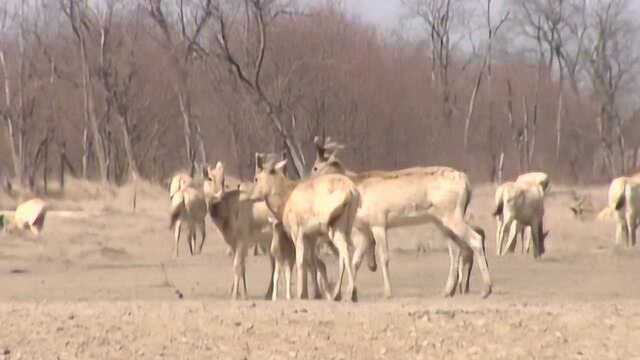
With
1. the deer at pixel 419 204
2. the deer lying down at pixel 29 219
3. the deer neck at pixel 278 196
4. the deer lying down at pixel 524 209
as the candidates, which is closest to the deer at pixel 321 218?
the deer neck at pixel 278 196

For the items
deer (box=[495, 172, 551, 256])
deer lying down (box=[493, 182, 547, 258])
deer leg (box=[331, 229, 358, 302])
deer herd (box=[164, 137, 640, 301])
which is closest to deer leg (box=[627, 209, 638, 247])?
deer (box=[495, 172, 551, 256])

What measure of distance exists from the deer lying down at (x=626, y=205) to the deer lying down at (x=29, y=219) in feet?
45.5

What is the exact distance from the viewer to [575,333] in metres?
12.1

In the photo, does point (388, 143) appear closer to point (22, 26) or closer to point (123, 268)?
point (22, 26)

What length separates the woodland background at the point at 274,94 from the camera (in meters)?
54.6

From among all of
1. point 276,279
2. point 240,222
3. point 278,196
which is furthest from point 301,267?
point 240,222

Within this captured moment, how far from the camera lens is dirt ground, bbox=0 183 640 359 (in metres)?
11.1

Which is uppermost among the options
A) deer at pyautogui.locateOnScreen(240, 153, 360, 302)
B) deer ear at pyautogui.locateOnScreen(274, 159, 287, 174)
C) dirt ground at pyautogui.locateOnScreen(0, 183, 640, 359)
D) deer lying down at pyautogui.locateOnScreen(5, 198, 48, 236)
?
deer ear at pyautogui.locateOnScreen(274, 159, 287, 174)

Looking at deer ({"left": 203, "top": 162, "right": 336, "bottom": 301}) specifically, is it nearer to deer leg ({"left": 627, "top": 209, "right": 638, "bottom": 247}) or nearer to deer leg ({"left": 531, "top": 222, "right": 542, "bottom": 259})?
deer leg ({"left": 531, "top": 222, "right": 542, "bottom": 259})

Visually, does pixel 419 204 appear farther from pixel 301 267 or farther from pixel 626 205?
pixel 626 205

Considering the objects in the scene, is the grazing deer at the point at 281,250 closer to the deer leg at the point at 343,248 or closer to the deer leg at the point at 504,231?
the deer leg at the point at 343,248

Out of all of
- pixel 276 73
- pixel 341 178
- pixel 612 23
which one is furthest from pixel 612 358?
pixel 612 23

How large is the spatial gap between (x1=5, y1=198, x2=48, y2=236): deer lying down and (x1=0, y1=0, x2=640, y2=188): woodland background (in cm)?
1303

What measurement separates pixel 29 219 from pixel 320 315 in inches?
847
